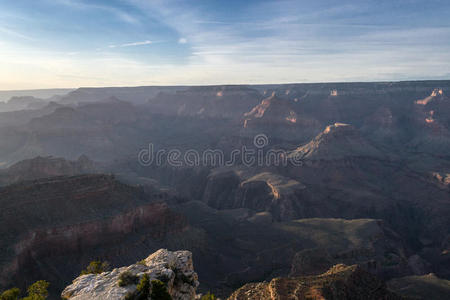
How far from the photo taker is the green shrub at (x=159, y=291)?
20438 millimetres

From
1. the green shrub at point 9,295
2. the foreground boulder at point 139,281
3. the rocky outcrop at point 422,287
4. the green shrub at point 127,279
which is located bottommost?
the rocky outcrop at point 422,287

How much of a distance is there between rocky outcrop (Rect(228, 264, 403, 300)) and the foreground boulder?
48.9 feet

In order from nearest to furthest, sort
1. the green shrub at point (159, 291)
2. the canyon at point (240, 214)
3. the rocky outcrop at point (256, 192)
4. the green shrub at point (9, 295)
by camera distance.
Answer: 1. the green shrub at point (159, 291)
2. the green shrub at point (9, 295)
3. the canyon at point (240, 214)
4. the rocky outcrop at point (256, 192)

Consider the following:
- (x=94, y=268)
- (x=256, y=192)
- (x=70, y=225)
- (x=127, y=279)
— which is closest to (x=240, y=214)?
(x=256, y=192)

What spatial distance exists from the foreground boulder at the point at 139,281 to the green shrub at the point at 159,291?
0.49ft

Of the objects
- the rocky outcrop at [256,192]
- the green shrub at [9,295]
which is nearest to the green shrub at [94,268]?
the green shrub at [9,295]

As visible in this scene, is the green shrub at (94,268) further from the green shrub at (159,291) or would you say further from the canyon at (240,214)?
the green shrub at (159,291)

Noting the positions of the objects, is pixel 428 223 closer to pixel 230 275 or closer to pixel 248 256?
pixel 248 256

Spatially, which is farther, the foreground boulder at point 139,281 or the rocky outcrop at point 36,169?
the rocky outcrop at point 36,169

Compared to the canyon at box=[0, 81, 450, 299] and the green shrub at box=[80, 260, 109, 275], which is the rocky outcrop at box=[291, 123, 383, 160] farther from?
the green shrub at box=[80, 260, 109, 275]

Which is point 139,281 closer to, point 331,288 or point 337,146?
point 331,288

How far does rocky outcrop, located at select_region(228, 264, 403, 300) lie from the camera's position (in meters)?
34.9

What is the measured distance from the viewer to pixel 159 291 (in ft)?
67.6

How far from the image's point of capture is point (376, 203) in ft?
392
